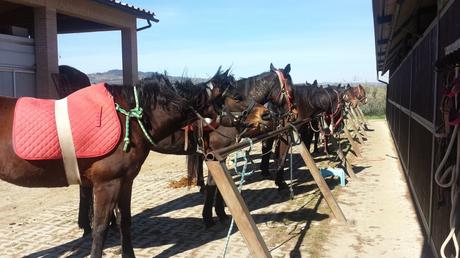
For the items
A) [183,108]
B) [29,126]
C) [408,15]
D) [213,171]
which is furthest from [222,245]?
[408,15]

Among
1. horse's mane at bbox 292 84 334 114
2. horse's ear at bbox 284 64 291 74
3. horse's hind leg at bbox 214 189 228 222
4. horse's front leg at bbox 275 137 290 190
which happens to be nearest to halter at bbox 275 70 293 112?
horse's ear at bbox 284 64 291 74

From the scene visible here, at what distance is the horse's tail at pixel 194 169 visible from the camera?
7.54 m

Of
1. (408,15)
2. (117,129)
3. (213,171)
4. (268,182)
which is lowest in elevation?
(268,182)

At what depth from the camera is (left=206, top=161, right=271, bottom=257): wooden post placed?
3.27 metres

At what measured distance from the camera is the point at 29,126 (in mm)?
3662

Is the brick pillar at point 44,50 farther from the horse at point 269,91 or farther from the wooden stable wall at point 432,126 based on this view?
the wooden stable wall at point 432,126

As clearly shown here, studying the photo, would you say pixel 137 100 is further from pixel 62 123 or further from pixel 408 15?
pixel 408 15

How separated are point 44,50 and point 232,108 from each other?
8164 mm

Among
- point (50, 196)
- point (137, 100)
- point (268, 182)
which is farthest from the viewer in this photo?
point (268, 182)

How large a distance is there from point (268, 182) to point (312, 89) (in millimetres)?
3096

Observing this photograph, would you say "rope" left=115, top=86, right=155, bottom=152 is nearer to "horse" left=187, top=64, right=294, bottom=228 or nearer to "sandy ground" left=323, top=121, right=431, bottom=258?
"sandy ground" left=323, top=121, right=431, bottom=258

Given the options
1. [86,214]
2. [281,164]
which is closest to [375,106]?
[281,164]

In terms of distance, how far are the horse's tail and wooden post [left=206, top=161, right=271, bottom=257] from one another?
13.2ft

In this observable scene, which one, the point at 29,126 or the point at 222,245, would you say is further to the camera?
the point at 222,245
